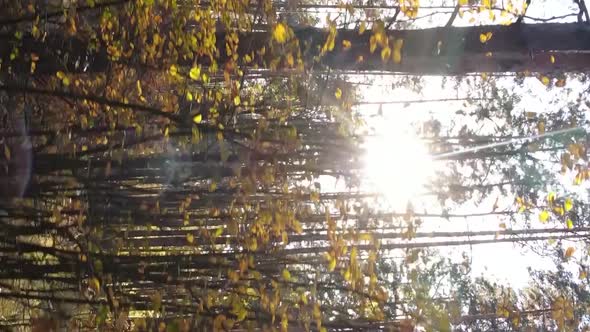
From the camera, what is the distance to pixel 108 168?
466cm

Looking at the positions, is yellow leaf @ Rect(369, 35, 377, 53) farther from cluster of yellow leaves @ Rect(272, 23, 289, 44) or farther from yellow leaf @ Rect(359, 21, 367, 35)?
cluster of yellow leaves @ Rect(272, 23, 289, 44)

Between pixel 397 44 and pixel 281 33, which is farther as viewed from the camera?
pixel 397 44

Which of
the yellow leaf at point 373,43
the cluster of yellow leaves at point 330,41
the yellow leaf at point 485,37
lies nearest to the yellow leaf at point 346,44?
the cluster of yellow leaves at point 330,41

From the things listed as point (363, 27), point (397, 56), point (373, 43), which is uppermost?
point (363, 27)

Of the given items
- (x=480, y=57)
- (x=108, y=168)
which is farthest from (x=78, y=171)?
(x=480, y=57)

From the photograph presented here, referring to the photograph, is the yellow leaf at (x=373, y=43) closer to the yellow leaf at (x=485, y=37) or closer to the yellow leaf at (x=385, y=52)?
the yellow leaf at (x=385, y=52)

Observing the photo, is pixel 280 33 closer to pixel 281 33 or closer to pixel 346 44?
pixel 281 33

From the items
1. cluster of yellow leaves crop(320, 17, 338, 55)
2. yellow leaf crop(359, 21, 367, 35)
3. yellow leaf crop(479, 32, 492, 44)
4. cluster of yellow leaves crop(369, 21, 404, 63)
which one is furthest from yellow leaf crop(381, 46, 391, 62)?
yellow leaf crop(479, 32, 492, 44)

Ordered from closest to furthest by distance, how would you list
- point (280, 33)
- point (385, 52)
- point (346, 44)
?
1. point (280, 33)
2. point (385, 52)
3. point (346, 44)

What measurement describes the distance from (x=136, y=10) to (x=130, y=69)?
0.64 metres

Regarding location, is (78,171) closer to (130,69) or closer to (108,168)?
(108,168)

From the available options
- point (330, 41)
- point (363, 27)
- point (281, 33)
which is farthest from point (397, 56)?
point (281, 33)

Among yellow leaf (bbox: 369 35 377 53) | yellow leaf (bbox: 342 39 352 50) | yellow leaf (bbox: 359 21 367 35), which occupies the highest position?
yellow leaf (bbox: 359 21 367 35)

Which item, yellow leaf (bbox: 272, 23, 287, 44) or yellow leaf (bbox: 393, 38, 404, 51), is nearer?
yellow leaf (bbox: 272, 23, 287, 44)
